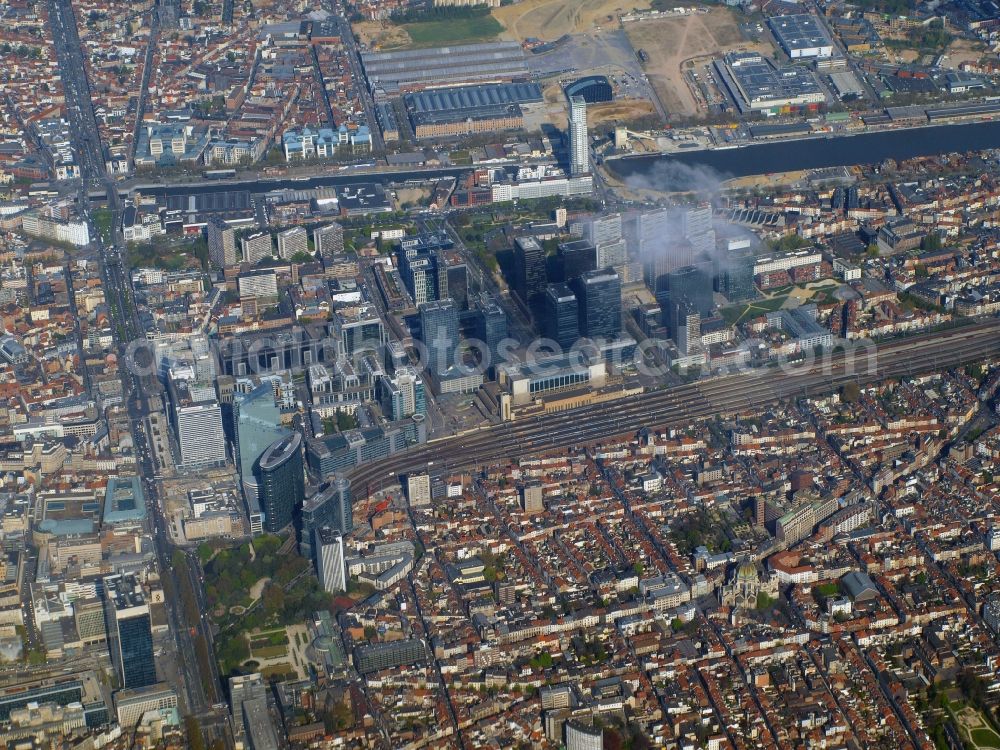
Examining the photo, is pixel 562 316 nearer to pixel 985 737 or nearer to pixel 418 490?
pixel 418 490

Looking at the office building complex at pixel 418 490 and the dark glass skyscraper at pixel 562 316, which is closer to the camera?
the office building complex at pixel 418 490

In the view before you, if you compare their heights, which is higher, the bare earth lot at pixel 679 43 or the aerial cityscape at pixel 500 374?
the bare earth lot at pixel 679 43

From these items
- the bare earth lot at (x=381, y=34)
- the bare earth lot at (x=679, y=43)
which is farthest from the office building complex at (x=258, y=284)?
the bare earth lot at (x=381, y=34)

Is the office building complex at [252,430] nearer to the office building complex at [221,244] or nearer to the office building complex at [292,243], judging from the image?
the office building complex at [221,244]

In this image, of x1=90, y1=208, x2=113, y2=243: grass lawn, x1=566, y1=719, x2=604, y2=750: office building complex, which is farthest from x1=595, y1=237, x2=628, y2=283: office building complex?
x1=566, y1=719, x2=604, y2=750: office building complex

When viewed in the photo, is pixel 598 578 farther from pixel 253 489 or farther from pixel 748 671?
pixel 253 489

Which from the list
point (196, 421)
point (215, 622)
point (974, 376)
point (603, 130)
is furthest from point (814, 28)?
point (215, 622)
